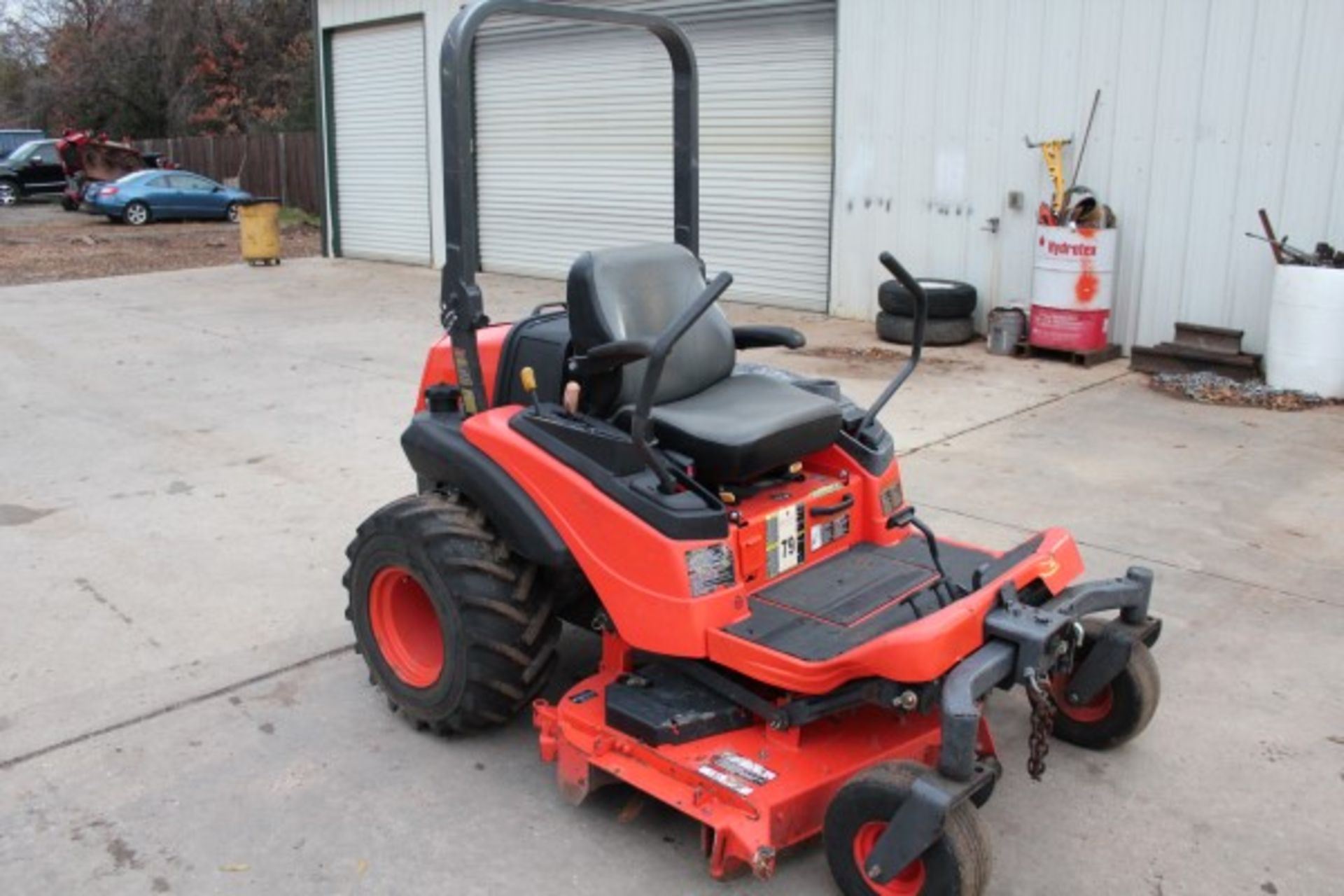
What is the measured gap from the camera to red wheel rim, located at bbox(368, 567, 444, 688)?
3.59 m

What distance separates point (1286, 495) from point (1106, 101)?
4210 millimetres

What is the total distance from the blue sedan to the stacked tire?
1747cm

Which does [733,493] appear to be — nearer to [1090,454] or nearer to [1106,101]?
[1090,454]

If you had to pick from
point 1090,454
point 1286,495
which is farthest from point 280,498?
point 1286,495

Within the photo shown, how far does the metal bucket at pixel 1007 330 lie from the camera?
934cm

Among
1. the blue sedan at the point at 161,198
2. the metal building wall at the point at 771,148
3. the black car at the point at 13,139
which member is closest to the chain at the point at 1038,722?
the metal building wall at the point at 771,148

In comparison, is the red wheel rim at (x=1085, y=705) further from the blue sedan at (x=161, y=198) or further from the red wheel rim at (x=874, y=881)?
the blue sedan at (x=161, y=198)

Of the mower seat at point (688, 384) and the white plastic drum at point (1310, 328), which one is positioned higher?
the mower seat at point (688, 384)

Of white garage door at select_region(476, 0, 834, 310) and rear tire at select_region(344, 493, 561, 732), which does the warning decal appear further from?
white garage door at select_region(476, 0, 834, 310)

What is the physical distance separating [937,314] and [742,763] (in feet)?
24.1

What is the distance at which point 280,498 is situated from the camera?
5824 mm

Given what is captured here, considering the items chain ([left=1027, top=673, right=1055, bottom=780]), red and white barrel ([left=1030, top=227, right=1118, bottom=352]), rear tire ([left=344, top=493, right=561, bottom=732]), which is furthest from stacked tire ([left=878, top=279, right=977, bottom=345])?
chain ([left=1027, top=673, right=1055, bottom=780])

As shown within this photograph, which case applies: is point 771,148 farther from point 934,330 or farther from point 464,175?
point 464,175

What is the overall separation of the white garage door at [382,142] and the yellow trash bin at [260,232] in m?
1.23
